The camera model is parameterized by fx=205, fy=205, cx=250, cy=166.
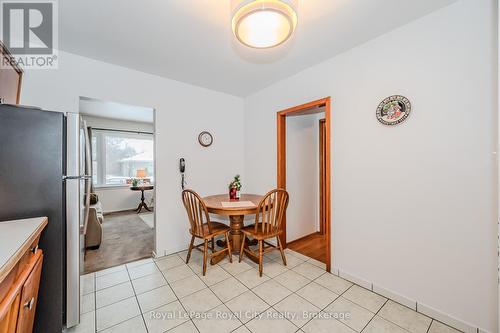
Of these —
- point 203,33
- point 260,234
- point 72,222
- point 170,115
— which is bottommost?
point 260,234

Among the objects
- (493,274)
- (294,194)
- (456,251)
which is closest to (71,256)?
(294,194)

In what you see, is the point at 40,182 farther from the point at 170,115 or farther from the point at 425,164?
the point at 425,164

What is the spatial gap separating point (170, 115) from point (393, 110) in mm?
2609

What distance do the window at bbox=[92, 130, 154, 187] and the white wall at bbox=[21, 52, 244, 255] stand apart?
2.91 meters

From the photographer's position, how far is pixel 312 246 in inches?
121

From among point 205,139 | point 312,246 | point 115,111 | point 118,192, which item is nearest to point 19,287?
point 205,139

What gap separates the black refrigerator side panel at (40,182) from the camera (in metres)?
1.26

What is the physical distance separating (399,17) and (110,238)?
4689 mm

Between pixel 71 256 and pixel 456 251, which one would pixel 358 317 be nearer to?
pixel 456 251

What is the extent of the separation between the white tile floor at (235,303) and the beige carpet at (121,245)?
0.90 ft

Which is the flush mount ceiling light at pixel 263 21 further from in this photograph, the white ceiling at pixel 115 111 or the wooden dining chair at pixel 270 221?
the white ceiling at pixel 115 111

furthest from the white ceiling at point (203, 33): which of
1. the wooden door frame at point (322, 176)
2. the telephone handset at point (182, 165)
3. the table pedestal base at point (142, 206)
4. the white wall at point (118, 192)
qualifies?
the table pedestal base at point (142, 206)

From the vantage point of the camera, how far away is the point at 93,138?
5148 mm

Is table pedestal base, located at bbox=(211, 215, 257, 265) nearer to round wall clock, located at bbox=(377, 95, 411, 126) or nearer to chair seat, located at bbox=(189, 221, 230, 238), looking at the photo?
chair seat, located at bbox=(189, 221, 230, 238)
